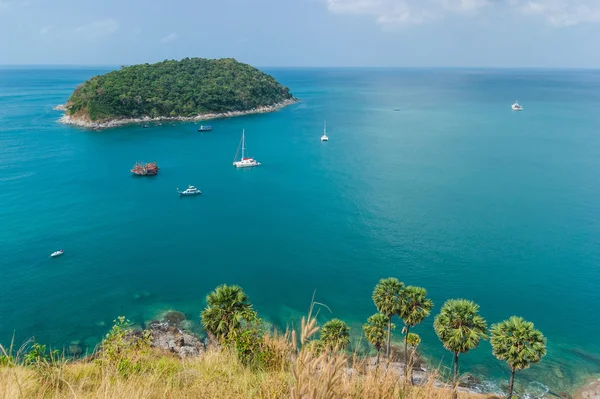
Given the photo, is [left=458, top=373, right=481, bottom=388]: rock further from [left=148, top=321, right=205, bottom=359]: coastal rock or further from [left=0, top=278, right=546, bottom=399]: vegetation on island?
[left=148, top=321, right=205, bottom=359]: coastal rock

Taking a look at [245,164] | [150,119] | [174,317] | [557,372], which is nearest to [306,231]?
A: [174,317]

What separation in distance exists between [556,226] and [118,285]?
40.9m

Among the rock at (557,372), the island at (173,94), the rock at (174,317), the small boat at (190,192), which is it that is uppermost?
the island at (173,94)

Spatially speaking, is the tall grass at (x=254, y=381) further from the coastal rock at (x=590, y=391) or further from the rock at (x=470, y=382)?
the coastal rock at (x=590, y=391)

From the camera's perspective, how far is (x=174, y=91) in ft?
303

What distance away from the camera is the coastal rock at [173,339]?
20.4m

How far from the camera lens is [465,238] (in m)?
34.6

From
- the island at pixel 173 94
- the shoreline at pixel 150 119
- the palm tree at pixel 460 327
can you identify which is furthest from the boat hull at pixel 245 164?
the palm tree at pixel 460 327

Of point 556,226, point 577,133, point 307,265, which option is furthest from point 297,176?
point 577,133

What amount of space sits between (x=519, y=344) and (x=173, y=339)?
1803 cm

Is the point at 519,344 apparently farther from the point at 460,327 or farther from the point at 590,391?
the point at 590,391

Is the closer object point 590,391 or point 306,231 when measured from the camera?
point 590,391

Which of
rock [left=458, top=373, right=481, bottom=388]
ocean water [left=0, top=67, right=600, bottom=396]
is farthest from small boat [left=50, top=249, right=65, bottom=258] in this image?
rock [left=458, top=373, right=481, bottom=388]

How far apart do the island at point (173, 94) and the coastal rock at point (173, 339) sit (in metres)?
66.2
